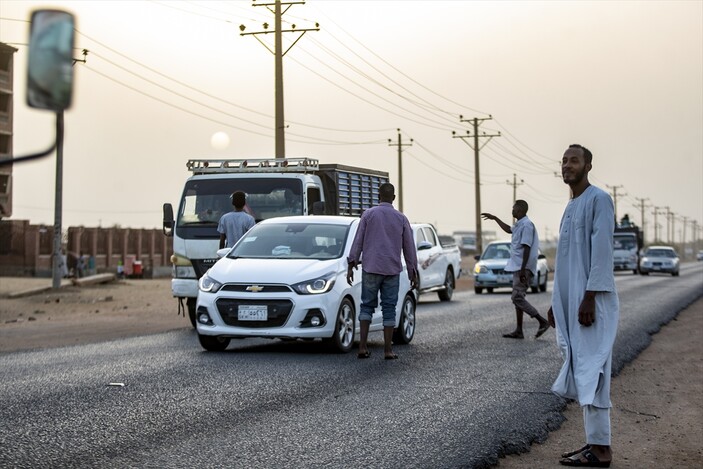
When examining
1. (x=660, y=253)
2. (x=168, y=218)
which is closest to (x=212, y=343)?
(x=168, y=218)

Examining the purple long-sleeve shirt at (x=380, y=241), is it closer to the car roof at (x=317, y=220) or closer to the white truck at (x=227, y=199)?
the car roof at (x=317, y=220)

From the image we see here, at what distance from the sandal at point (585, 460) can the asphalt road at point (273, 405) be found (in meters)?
0.49

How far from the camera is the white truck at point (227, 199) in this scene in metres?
17.7

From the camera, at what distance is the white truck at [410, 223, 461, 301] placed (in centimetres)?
2542

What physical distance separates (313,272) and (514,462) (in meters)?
6.28

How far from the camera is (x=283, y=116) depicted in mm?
33531

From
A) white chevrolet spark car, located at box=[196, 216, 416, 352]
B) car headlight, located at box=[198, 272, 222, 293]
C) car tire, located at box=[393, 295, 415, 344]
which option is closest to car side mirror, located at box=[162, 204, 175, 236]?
white chevrolet spark car, located at box=[196, 216, 416, 352]

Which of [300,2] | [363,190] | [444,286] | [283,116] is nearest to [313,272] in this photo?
[363,190]

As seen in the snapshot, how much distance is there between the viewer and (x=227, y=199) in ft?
60.2

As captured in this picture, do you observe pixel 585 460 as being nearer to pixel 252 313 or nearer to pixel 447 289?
pixel 252 313

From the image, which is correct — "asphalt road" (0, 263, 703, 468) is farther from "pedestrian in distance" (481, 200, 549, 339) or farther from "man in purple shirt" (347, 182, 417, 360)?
"pedestrian in distance" (481, 200, 549, 339)

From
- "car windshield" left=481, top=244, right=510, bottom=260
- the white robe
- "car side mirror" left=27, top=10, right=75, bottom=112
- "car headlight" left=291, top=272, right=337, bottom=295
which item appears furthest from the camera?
"car windshield" left=481, top=244, right=510, bottom=260

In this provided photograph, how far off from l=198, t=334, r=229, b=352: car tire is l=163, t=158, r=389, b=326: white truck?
11.9 ft

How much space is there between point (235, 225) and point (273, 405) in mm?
7231
